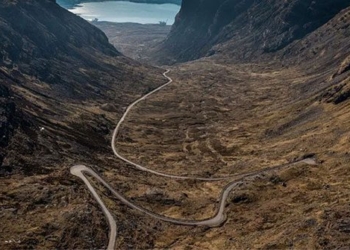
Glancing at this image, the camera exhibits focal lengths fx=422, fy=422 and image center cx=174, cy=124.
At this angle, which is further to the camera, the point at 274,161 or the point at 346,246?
the point at 274,161

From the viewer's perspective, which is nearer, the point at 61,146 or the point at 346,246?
the point at 346,246

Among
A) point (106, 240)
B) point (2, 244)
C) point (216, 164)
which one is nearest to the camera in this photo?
point (2, 244)

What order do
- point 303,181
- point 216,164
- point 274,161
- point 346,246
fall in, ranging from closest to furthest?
1. point 346,246
2. point 303,181
3. point 274,161
4. point 216,164

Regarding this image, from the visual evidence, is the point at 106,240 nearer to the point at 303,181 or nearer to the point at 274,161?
the point at 303,181

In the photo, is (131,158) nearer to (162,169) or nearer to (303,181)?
(162,169)

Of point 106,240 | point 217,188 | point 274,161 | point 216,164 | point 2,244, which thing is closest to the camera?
point 2,244

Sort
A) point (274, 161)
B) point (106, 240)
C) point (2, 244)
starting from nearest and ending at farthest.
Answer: point (2, 244) < point (106, 240) < point (274, 161)

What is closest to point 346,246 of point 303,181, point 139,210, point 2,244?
point 303,181

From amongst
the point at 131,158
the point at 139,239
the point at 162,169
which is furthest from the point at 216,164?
the point at 139,239

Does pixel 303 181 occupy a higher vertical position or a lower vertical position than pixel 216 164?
higher
